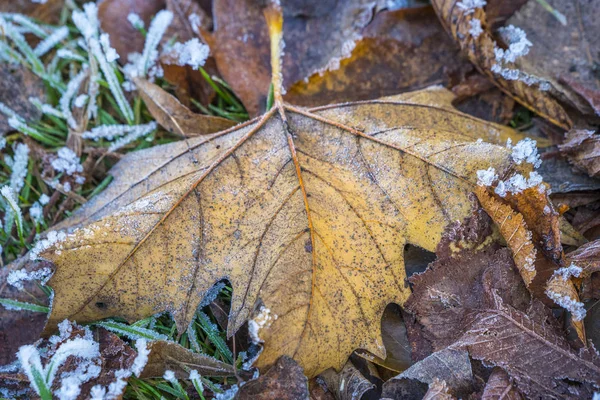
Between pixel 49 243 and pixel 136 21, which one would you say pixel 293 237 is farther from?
pixel 136 21

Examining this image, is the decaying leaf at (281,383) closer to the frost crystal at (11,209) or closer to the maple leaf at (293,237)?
the maple leaf at (293,237)

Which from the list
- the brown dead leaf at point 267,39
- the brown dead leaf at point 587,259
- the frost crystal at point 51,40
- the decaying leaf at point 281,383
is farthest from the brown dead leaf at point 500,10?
the frost crystal at point 51,40

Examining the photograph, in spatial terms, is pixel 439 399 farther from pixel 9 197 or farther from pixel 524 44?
pixel 9 197

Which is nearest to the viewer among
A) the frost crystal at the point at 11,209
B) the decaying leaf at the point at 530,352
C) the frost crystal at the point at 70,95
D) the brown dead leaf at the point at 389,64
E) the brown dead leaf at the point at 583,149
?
the decaying leaf at the point at 530,352

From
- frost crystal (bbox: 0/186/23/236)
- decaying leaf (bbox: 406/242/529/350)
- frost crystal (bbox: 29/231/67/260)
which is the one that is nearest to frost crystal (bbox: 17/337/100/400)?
frost crystal (bbox: 29/231/67/260)

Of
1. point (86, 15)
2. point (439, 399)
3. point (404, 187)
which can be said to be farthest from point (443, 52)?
point (86, 15)
